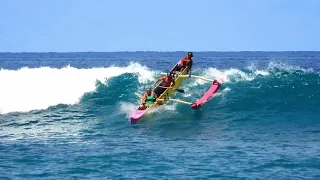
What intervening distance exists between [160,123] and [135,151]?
14.7 ft

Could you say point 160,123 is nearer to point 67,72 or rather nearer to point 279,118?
point 279,118

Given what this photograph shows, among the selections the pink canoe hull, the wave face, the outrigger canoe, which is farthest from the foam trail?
the pink canoe hull

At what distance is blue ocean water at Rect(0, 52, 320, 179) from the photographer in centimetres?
1170

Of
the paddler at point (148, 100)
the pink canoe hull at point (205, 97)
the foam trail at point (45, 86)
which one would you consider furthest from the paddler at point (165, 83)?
the foam trail at point (45, 86)

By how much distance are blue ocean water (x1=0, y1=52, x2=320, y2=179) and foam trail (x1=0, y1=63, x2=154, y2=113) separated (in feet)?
0.20

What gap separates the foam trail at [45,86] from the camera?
2373cm

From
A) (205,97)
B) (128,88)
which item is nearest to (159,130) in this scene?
(205,97)

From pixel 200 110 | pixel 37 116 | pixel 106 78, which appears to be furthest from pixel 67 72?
pixel 200 110

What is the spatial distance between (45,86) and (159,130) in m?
13.0

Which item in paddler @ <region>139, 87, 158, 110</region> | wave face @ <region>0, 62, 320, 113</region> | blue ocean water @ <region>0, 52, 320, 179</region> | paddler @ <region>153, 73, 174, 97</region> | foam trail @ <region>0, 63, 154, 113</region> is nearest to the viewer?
blue ocean water @ <region>0, 52, 320, 179</region>

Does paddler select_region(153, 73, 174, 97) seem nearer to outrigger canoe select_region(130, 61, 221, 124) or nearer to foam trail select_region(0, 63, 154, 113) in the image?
outrigger canoe select_region(130, 61, 221, 124)

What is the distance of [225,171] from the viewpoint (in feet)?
37.2

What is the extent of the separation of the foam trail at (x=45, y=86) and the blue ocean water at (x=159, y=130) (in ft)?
0.20

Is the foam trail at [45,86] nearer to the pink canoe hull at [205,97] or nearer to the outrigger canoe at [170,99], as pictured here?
the outrigger canoe at [170,99]
